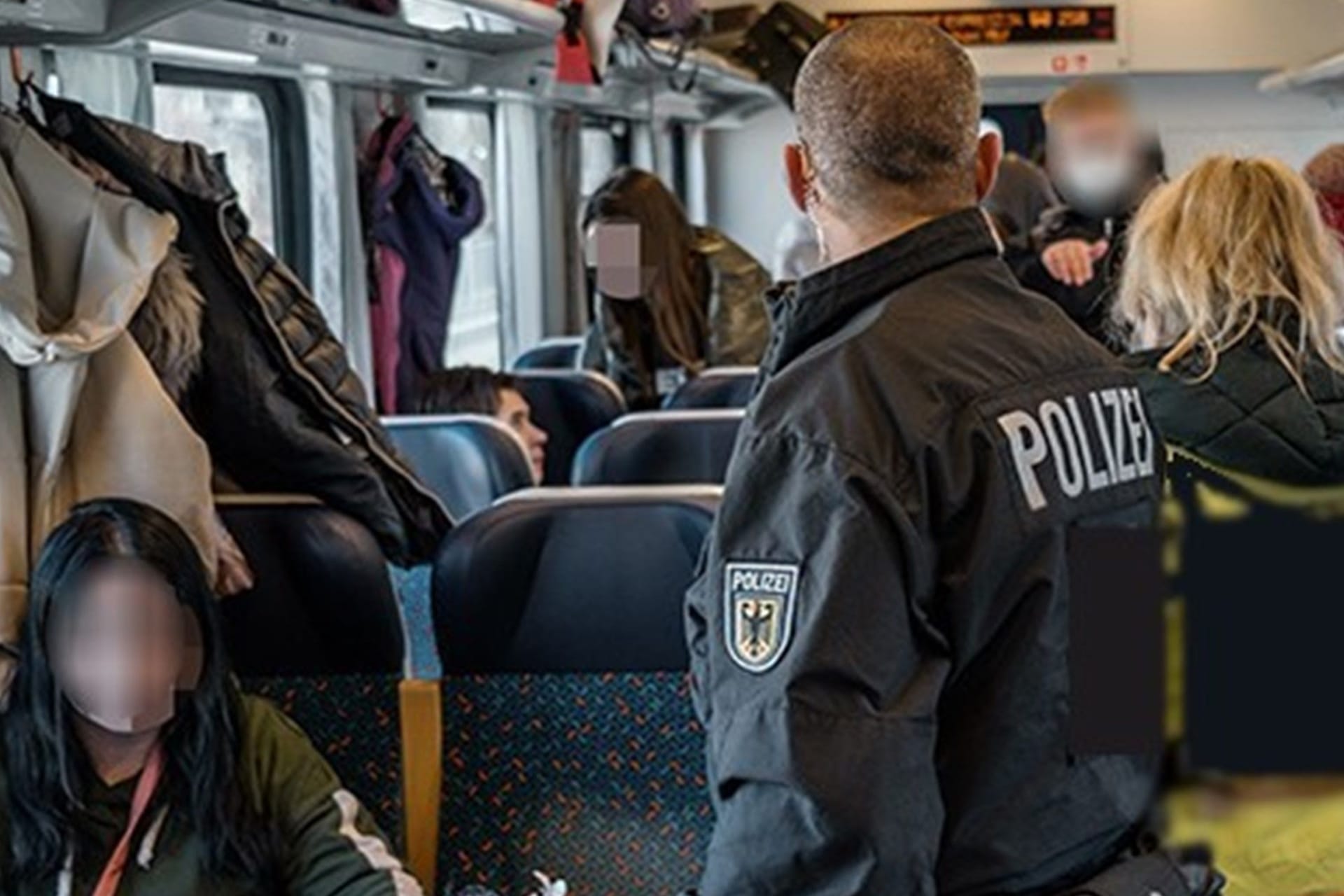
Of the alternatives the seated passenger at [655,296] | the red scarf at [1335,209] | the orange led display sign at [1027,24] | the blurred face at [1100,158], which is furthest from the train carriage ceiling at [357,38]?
the orange led display sign at [1027,24]

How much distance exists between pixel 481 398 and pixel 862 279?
116 inches

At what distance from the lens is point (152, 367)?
236 cm

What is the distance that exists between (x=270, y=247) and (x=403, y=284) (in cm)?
73

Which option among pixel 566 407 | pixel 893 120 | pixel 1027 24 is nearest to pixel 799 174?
pixel 893 120

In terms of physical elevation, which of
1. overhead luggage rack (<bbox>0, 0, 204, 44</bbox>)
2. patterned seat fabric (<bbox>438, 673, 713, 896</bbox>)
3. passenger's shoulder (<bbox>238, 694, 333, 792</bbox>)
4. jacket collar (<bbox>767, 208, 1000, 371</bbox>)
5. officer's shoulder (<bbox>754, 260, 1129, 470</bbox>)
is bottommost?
patterned seat fabric (<bbox>438, 673, 713, 896</bbox>)

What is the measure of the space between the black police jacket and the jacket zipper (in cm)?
120

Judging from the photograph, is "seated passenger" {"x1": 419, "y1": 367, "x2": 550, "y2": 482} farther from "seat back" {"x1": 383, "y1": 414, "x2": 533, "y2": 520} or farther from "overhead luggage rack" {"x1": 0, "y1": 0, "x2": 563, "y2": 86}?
"overhead luggage rack" {"x1": 0, "y1": 0, "x2": 563, "y2": 86}

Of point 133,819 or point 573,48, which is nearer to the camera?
point 133,819

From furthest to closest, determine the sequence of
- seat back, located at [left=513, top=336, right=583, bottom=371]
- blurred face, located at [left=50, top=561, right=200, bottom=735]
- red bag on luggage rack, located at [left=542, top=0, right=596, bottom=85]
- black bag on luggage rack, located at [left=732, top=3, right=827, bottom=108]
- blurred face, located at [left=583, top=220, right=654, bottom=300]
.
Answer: black bag on luggage rack, located at [left=732, top=3, right=827, bottom=108], seat back, located at [left=513, top=336, right=583, bottom=371], blurred face, located at [left=583, top=220, right=654, bottom=300], red bag on luggage rack, located at [left=542, top=0, right=596, bottom=85], blurred face, located at [left=50, top=561, right=200, bottom=735]

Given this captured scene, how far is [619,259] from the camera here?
17.1 ft

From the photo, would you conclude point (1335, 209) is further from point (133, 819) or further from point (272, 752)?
point (133, 819)

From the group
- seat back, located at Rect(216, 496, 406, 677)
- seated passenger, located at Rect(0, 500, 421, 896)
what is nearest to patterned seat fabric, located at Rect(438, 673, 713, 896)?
seat back, located at Rect(216, 496, 406, 677)

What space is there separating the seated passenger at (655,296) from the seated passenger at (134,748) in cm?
316

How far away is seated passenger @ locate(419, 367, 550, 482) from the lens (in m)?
4.27
